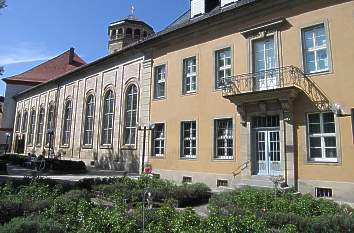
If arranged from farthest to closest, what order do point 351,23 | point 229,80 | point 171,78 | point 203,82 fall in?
point 171,78 < point 203,82 < point 229,80 < point 351,23

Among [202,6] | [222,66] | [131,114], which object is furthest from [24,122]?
[222,66]

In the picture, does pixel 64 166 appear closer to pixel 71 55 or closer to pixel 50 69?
pixel 50 69

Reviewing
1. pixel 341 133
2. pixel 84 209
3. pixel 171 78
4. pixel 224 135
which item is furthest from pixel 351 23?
pixel 84 209

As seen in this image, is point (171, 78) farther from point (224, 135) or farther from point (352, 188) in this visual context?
point (352, 188)

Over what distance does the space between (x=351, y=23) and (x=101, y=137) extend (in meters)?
22.0

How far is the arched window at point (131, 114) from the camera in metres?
26.4

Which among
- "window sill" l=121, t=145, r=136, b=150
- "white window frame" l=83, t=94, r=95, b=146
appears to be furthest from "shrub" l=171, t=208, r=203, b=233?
"white window frame" l=83, t=94, r=95, b=146

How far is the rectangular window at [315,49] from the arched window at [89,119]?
22212 mm

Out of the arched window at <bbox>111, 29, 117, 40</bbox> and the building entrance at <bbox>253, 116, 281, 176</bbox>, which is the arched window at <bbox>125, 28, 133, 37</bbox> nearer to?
the arched window at <bbox>111, 29, 117, 40</bbox>

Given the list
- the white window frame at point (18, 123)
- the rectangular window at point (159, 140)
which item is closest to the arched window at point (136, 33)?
the white window frame at point (18, 123)

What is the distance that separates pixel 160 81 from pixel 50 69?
41590 mm

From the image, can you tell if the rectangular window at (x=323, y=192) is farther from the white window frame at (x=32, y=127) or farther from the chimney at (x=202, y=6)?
the white window frame at (x=32, y=127)

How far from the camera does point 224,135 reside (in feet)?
59.1

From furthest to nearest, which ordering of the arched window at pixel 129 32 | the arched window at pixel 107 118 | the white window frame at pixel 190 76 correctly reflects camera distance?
the arched window at pixel 129 32 < the arched window at pixel 107 118 < the white window frame at pixel 190 76
